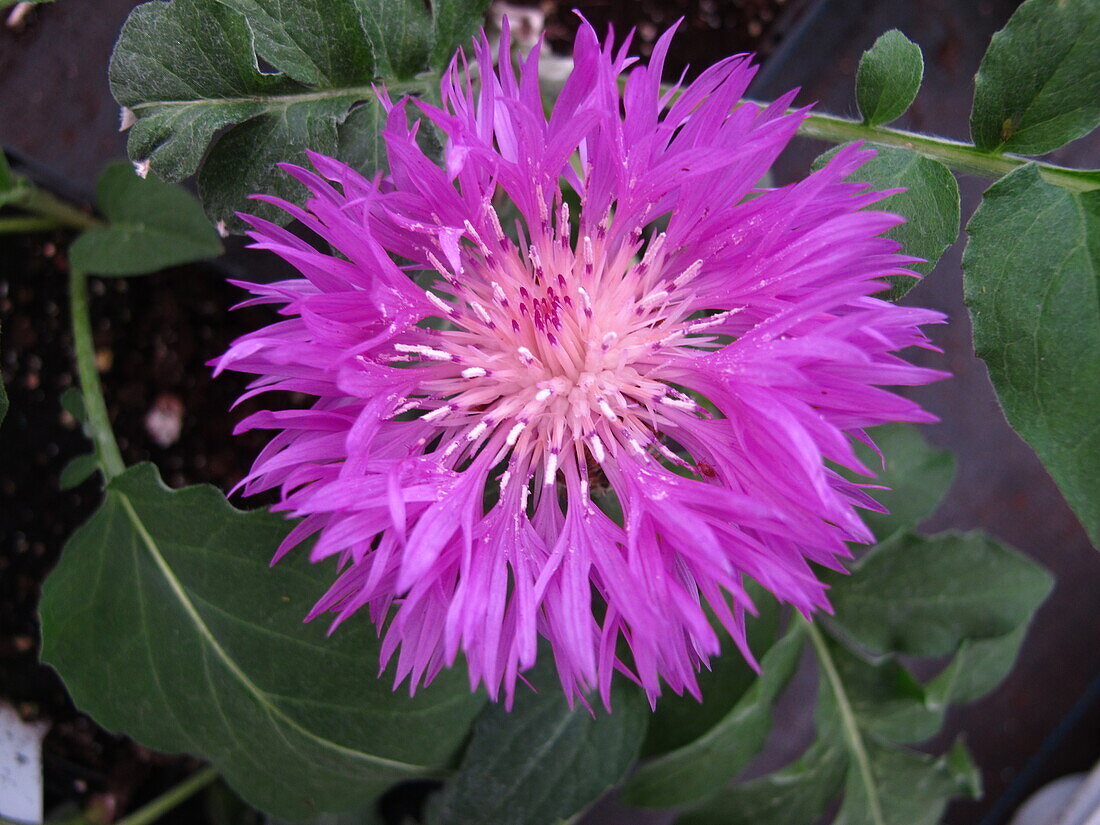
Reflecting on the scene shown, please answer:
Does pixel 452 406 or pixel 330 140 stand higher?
pixel 330 140

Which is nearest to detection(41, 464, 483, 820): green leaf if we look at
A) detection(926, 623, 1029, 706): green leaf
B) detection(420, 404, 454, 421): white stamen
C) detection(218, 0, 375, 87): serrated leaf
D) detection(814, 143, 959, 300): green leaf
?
detection(420, 404, 454, 421): white stamen

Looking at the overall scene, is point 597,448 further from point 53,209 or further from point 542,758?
point 53,209

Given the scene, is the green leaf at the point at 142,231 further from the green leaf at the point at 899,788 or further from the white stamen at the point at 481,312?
the green leaf at the point at 899,788

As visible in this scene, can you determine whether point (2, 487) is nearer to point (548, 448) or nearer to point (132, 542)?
point (132, 542)

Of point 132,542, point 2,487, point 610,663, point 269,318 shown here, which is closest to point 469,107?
point 610,663

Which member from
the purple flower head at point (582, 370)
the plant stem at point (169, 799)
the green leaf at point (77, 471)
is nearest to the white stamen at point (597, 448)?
the purple flower head at point (582, 370)

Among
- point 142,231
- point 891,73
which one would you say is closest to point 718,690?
point 891,73

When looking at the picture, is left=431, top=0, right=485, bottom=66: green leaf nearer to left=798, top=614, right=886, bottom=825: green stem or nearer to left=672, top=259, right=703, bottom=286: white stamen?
left=672, top=259, right=703, bottom=286: white stamen
